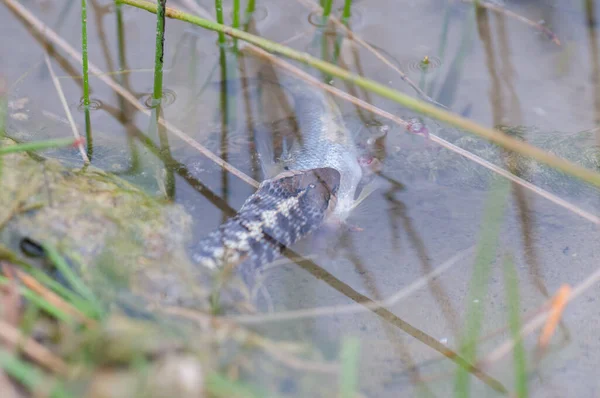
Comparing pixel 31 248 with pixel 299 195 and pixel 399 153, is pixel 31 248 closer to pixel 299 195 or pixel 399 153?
pixel 299 195

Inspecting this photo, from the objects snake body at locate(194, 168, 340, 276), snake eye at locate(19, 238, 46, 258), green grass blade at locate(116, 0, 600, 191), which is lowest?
snake body at locate(194, 168, 340, 276)

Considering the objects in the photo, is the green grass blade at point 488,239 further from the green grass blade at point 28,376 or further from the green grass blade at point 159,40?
the green grass blade at point 159,40

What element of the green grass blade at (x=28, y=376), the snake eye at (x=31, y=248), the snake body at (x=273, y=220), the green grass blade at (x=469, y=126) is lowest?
the snake body at (x=273, y=220)

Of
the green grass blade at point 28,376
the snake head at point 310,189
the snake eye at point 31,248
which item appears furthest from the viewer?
the snake head at point 310,189

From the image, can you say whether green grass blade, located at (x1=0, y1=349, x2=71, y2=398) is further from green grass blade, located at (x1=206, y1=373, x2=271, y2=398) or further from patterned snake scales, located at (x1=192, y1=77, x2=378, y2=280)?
patterned snake scales, located at (x1=192, y1=77, x2=378, y2=280)

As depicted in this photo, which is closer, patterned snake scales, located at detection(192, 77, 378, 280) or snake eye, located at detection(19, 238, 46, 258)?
snake eye, located at detection(19, 238, 46, 258)

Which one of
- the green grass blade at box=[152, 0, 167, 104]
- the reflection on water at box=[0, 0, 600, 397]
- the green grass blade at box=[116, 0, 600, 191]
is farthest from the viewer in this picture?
the green grass blade at box=[152, 0, 167, 104]

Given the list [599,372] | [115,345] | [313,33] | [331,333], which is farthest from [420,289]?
[313,33]

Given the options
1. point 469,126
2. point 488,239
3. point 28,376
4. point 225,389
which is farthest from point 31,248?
point 488,239

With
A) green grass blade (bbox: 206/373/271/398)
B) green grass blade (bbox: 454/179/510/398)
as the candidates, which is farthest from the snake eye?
green grass blade (bbox: 454/179/510/398)

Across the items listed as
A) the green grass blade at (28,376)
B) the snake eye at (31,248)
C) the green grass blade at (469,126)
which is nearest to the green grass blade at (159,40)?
the green grass blade at (469,126)
